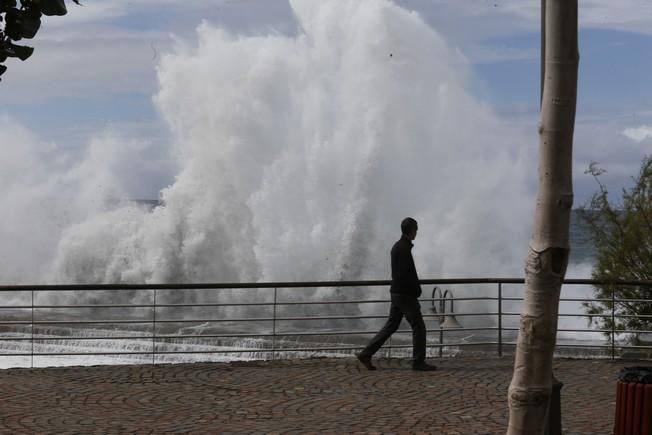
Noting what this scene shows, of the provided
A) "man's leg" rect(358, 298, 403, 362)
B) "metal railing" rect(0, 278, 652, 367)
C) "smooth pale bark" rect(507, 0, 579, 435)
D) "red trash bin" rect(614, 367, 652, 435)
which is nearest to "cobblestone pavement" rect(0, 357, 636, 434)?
"man's leg" rect(358, 298, 403, 362)

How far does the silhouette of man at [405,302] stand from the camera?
525 inches

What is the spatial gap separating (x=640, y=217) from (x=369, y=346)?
6236 mm

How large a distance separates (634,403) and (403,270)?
535 centimetres

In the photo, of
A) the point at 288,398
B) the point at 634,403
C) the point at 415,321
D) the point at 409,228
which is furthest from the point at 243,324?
the point at 634,403

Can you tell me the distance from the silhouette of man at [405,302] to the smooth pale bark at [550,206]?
286 inches

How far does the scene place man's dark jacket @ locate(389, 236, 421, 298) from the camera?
13.4 m

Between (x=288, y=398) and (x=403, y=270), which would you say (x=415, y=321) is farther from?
(x=288, y=398)

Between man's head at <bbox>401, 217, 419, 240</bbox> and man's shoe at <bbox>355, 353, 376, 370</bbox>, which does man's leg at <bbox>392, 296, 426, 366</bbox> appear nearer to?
man's shoe at <bbox>355, 353, 376, 370</bbox>

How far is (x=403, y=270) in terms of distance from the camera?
13.4 m

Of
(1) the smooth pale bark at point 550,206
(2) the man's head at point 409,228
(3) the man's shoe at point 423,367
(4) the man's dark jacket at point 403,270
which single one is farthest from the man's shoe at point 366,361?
(1) the smooth pale bark at point 550,206

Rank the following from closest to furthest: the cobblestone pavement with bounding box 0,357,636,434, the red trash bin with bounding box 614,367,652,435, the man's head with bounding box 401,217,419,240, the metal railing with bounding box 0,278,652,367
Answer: the red trash bin with bounding box 614,367,652,435 → the cobblestone pavement with bounding box 0,357,636,434 → the man's head with bounding box 401,217,419,240 → the metal railing with bounding box 0,278,652,367

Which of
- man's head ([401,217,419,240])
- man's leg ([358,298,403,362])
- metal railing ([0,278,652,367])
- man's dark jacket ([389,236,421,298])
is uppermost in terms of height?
man's head ([401,217,419,240])

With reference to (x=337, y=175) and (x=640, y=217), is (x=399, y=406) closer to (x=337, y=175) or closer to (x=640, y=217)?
(x=640, y=217)

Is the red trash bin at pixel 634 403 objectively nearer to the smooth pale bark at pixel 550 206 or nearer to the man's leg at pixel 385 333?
the smooth pale bark at pixel 550 206
